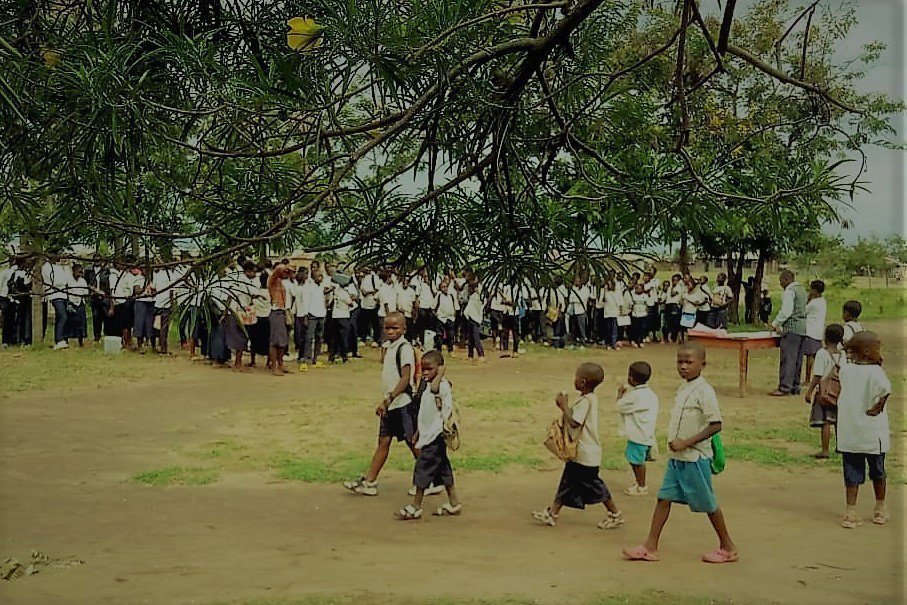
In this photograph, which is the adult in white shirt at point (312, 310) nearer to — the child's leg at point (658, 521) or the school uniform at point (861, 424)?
the school uniform at point (861, 424)

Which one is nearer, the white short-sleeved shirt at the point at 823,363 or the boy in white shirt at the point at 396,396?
the boy in white shirt at the point at 396,396

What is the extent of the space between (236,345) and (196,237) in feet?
37.9

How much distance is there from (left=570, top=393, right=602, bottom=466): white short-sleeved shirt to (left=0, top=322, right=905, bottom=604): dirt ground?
462 mm

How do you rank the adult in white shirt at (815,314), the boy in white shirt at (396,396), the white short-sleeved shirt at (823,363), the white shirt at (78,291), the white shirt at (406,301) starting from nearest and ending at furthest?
the white shirt at (78,291), the boy in white shirt at (396,396), the white short-sleeved shirt at (823,363), the adult in white shirt at (815,314), the white shirt at (406,301)

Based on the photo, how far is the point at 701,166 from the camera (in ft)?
12.4

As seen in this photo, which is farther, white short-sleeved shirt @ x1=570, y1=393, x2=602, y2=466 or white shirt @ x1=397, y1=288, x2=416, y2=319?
white shirt @ x1=397, y1=288, x2=416, y2=319

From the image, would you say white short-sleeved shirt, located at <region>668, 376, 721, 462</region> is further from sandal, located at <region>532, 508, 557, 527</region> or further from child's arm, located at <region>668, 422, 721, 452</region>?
sandal, located at <region>532, 508, 557, 527</region>

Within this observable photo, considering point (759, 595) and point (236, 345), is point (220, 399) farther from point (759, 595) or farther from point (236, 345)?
point (759, 595)

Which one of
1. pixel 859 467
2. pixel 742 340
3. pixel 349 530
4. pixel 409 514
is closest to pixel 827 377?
pixel 859 467

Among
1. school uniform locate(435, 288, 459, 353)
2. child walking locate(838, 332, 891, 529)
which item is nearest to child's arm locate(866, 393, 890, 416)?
child walking locate(838, 332, 891, 529)

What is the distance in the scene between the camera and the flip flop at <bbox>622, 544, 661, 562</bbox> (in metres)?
5.92

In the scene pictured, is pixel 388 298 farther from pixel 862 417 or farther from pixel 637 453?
pixel 862 417

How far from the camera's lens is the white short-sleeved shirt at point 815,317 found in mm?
12117

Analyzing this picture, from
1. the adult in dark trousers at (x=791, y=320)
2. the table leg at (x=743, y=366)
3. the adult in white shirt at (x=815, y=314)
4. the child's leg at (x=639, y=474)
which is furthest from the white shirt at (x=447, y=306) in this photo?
the child's leg at (x=639, y=474)
